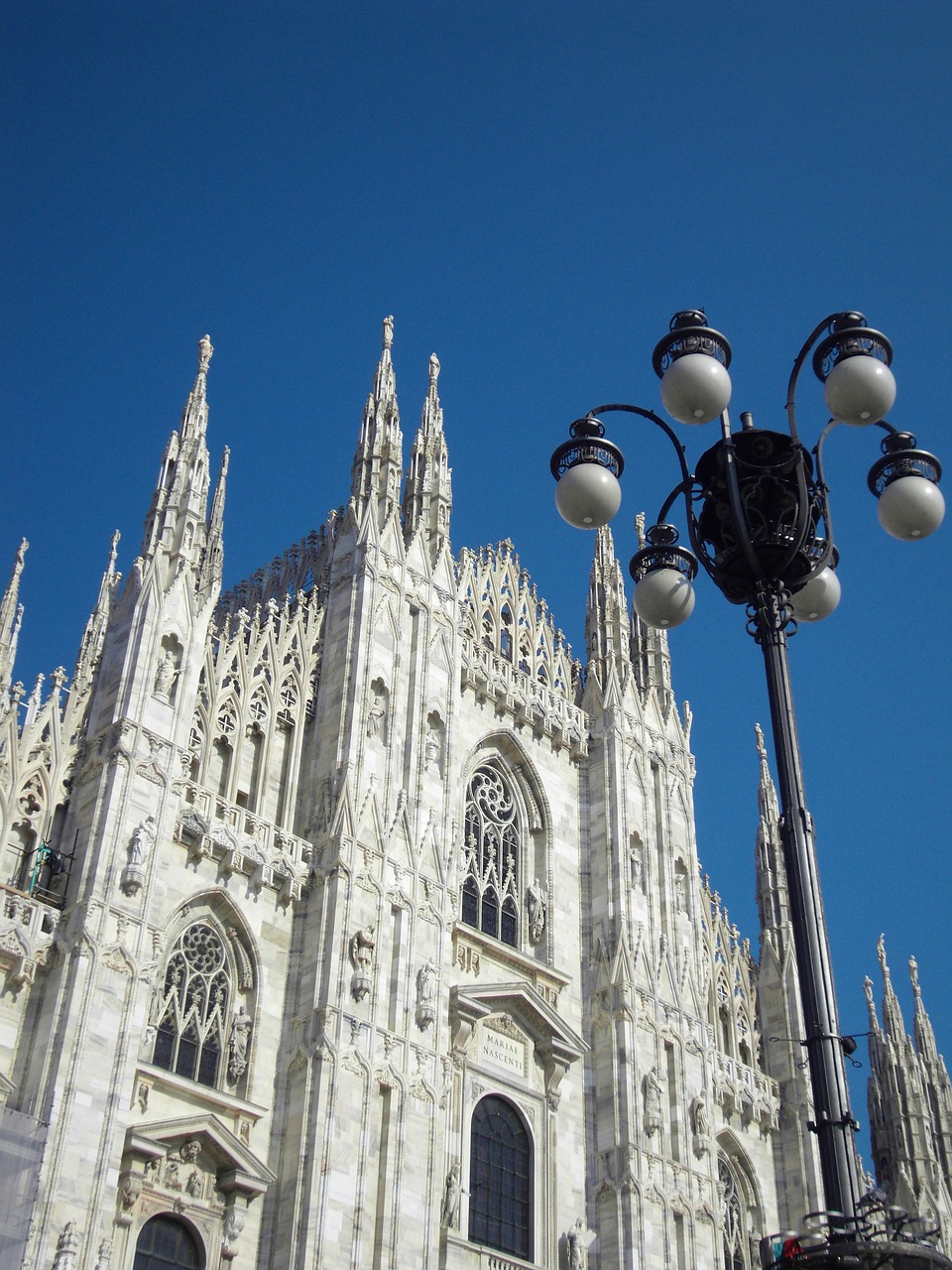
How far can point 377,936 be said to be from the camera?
2277 cm

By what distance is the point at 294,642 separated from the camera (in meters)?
25.3

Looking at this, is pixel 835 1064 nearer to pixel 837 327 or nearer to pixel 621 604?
pixel 837 327

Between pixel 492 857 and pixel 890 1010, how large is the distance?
14561mm

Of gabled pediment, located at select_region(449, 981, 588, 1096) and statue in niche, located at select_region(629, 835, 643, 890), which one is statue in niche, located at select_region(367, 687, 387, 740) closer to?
gabled pediment, located at select_region(449, 981, 588, 1096)

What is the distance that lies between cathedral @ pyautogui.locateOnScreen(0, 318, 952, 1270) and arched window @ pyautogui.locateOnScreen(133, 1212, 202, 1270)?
0.04 meters

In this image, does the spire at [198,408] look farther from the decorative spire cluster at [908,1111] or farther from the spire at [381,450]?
the decorative spire cluster at [908,1111]

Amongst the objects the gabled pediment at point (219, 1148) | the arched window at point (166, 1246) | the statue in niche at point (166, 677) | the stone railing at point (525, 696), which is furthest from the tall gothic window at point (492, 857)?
the arched window at point (166, 1246)

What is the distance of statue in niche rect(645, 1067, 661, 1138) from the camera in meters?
26.0

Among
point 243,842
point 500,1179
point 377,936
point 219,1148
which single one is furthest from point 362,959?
point 500,1179

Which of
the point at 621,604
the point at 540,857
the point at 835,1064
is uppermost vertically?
the point at 621,604

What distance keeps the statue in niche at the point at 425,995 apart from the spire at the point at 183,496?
7257mm

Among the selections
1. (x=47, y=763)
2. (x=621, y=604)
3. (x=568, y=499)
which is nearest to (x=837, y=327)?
(x=568, y=499)

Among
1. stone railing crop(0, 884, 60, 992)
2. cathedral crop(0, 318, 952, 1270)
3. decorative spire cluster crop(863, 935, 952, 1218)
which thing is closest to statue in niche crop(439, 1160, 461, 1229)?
cathedral crop(0, 318, 952, 1270)

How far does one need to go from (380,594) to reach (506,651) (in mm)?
5136
